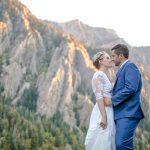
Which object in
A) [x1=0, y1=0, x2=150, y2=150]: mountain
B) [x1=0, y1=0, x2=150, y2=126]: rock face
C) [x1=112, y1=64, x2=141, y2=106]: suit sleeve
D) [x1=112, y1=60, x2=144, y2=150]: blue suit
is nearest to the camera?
[x1=112, y1=60, x2=144, y2=150]: blue suit

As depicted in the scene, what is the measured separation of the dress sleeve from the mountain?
12599 cm

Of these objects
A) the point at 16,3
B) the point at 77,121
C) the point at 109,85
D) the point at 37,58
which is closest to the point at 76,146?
the point at 77,121

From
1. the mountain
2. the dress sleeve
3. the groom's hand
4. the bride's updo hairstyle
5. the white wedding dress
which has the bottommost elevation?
the mountain

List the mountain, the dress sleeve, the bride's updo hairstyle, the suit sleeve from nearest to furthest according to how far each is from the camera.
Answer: the suit sleeve
the dress sleeve
the bride's updo hairstyle
the mountain

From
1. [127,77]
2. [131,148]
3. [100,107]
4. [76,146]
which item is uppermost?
[127,77]

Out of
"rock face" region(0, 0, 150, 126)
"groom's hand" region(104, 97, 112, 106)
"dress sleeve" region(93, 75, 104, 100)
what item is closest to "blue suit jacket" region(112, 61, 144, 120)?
"groom's hand" region(104, 97, 112, 106)

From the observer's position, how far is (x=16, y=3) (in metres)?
191

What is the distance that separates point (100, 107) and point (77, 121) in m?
133

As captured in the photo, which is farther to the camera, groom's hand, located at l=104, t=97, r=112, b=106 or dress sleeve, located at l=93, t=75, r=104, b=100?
dress sleeve, located at l=93, t=75, r=104, b=100

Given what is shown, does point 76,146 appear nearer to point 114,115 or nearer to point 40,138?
point 40,138

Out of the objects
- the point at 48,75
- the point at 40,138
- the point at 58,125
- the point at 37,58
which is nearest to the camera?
the point at 40,138

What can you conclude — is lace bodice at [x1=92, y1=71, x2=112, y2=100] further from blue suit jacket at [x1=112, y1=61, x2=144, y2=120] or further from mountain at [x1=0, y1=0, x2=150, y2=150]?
mountain at [x1=0, y1=0, x2=150, y2=150]

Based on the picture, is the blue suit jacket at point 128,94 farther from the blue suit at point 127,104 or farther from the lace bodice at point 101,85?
the lace bodice at point 101,85

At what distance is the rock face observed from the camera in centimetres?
14412
